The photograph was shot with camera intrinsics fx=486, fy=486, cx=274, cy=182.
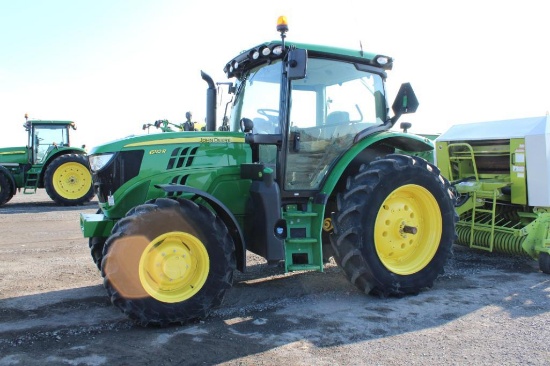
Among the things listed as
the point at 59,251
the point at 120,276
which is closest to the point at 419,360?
the point at 120,276

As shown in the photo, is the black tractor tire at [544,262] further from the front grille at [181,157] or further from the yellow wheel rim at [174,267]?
the front grille at [181,157]

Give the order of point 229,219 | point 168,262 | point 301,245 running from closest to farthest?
point 168,262, point 229,219, point 301,245

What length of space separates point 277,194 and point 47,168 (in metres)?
11.2

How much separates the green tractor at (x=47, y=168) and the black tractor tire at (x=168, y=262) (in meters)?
10.9

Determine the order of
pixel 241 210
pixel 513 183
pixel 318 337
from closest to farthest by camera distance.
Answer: pixel 318 337 → pixel 241 210 → pixel 513 183

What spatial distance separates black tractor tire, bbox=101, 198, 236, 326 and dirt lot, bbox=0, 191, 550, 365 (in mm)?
189

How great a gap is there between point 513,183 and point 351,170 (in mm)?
2311

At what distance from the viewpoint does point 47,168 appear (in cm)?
1362

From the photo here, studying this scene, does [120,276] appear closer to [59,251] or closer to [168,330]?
[168,330]

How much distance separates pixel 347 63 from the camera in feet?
16.7

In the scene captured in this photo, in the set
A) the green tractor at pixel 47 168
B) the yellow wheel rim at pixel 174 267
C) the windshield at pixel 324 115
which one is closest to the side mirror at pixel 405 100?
the windshield at pixel 324 115

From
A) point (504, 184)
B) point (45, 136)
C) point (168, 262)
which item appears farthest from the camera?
point (45, 136)

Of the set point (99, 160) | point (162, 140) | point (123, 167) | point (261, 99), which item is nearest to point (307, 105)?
point (261, 99)

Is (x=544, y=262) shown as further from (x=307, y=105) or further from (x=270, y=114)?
(x=270, y=114)
